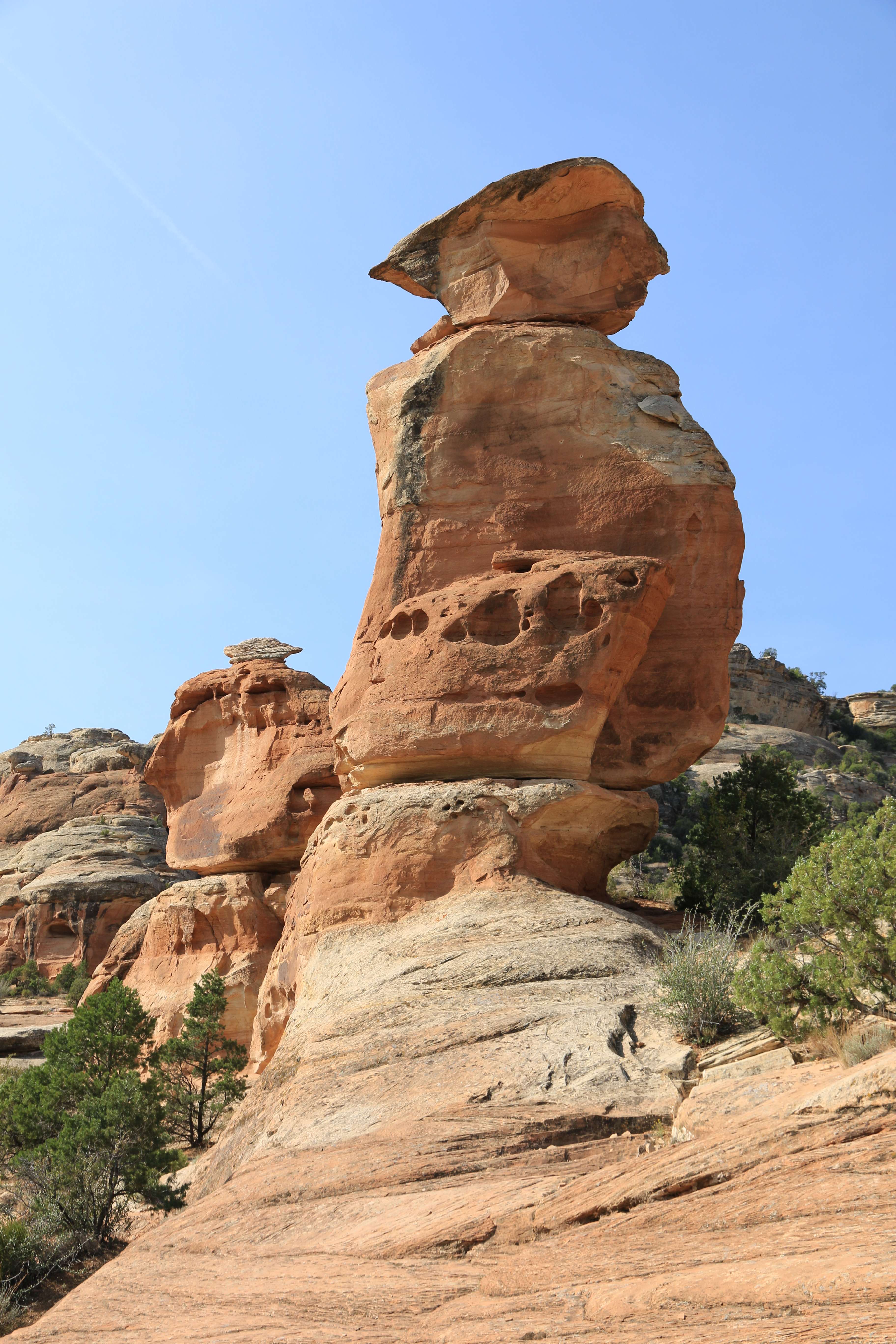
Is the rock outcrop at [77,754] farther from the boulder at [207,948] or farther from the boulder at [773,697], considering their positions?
the boulder at [773,697]

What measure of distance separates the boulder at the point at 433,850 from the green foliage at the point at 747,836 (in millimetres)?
4692

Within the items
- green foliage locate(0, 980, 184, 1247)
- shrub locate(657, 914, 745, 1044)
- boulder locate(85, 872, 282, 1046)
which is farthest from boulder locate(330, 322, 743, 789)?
boulder locate(85, 872, 282, 1046)

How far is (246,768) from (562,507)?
9.77 meters

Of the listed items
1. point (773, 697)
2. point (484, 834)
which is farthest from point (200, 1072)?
point (773, 697)

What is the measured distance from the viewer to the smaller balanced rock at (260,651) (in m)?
24.6

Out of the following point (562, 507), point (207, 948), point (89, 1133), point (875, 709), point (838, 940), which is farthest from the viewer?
point (875, 709)

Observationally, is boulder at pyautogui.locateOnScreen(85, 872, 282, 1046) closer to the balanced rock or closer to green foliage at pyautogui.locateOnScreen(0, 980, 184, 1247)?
green foliage at pyautogui.locateOnScreen(0, 980, 184, 1247)

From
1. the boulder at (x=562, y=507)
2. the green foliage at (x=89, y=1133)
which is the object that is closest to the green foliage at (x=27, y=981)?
the green foliage at (x=89, y=1133)

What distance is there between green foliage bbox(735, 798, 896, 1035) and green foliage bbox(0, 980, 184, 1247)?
8313 mm

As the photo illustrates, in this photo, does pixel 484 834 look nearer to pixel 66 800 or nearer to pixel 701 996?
pixel 701 996

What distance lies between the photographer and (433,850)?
47.2ft

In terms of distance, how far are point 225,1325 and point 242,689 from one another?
17051mm

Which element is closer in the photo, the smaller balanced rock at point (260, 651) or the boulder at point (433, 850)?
the boulder at point (433, 850)

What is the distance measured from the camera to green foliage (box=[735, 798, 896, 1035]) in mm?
8547
